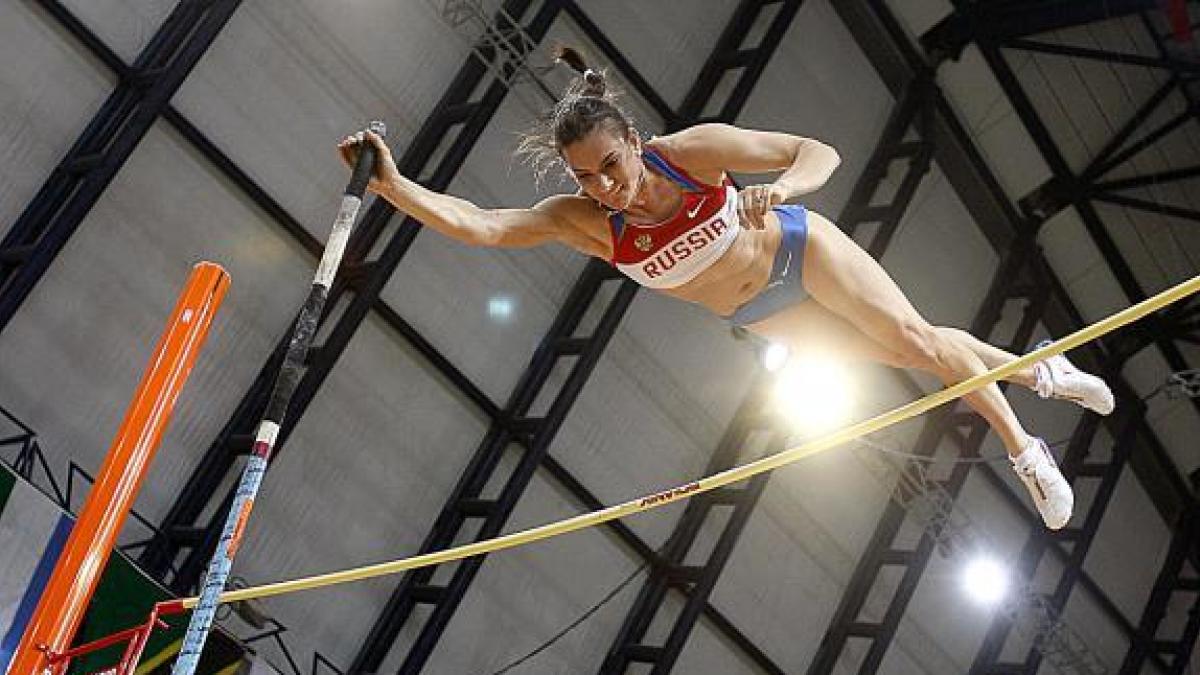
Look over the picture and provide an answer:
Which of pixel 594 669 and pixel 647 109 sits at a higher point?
pixel 647 109

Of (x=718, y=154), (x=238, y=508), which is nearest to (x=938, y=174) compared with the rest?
(x=718, y=154)

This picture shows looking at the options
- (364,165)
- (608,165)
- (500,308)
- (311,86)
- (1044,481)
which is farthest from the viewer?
(500,308)

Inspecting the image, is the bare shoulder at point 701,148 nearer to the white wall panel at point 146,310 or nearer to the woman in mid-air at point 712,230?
the woman in mid-air at point 712,230

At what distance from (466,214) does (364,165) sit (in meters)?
0.55

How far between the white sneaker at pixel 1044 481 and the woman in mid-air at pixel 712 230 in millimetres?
99

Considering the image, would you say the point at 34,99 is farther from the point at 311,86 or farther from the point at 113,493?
the point at 113,493

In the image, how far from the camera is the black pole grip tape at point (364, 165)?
11.8 feet

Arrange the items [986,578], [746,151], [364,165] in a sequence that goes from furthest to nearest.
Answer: [986,578] < [746,151] < [364,165]

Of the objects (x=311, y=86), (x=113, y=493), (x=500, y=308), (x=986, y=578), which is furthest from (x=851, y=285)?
(x=986, y=578)

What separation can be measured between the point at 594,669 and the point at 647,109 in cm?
423

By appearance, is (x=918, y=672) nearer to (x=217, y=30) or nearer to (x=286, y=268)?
(x=286, y=268)

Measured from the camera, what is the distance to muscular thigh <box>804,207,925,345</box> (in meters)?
4.33

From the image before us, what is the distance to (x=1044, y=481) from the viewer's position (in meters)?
4.75

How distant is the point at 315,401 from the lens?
9.36 m
